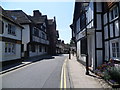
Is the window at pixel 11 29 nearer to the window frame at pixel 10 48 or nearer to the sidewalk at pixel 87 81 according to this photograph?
the window frame at pixel 10 48

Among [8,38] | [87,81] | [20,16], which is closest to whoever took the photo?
[87,81]

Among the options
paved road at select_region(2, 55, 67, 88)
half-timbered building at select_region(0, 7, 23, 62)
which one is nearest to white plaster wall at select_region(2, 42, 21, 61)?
half-timbered building at select_region(0, 7, 23, 62)

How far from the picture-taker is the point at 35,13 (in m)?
46.5

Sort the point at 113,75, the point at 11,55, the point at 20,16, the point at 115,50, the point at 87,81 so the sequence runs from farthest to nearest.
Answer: the point at 20,16 < the point at 11,55 < the point at 115,50 < the point at 87,81 < the point at 113,75

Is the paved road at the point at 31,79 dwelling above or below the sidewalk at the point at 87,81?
below

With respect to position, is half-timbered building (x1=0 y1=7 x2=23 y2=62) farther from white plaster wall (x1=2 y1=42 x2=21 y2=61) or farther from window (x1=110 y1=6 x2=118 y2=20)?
window (x1=110 y1=6 x2=118 y2=20)

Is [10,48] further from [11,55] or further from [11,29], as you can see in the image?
[11,29]

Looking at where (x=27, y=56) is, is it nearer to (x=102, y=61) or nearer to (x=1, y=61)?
(x=1, y=61)

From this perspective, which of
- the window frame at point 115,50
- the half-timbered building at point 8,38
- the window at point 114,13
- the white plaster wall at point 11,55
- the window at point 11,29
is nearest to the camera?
the window frame at point 115,50

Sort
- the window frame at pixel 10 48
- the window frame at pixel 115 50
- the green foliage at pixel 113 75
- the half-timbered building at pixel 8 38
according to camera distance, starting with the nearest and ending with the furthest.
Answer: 1. the green foliage at pixel 113 75
2. the window frame at pixel 115 50
3. the half-timbered building at pixel 8 38
4. the window frame at pixel 10 48

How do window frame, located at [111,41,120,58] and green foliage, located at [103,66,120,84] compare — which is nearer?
green foliage, located at [103,66,120,84]

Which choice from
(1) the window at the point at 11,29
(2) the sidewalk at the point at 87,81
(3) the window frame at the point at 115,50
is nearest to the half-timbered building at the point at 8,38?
(1) the window at the point at 11,29

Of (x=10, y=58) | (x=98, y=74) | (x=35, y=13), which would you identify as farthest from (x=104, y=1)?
(x=35, y=13)

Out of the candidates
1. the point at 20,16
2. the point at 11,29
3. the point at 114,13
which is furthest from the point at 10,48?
the point at 20,16
